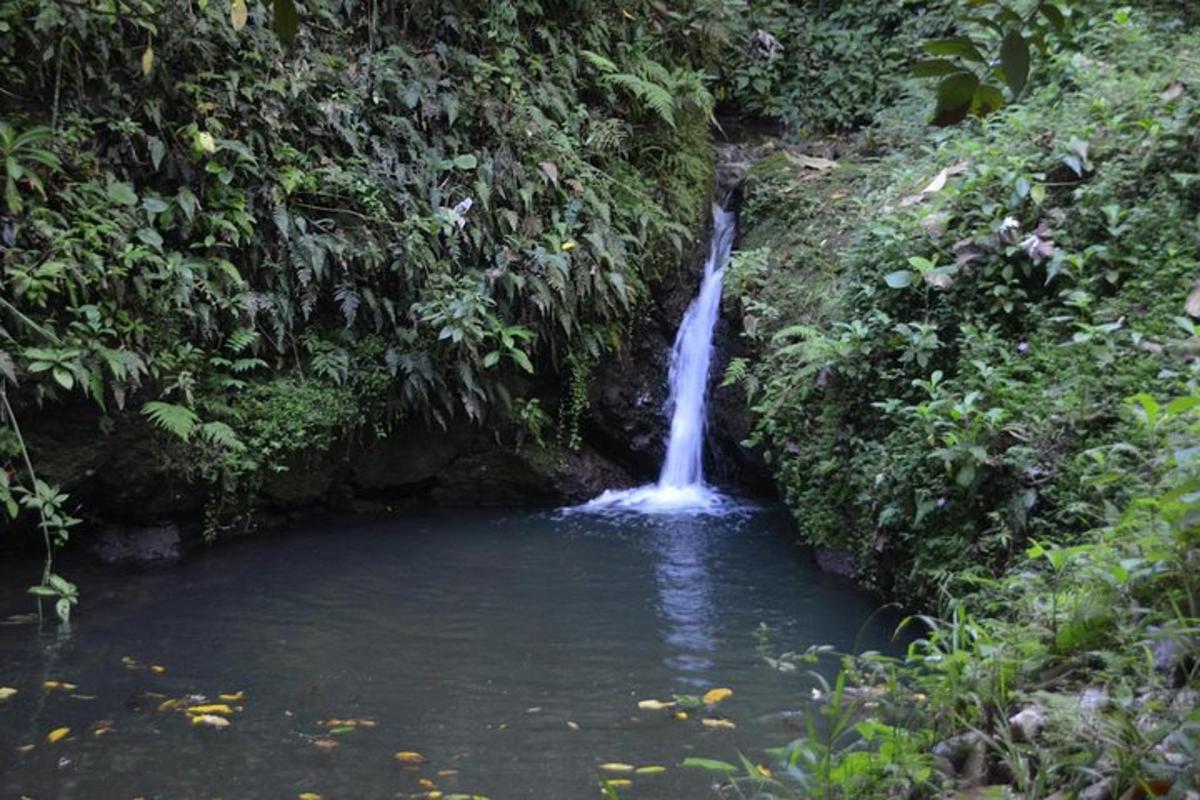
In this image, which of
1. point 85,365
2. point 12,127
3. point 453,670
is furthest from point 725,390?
point 12,127

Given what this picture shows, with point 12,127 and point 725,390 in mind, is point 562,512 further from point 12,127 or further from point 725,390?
point 12,127

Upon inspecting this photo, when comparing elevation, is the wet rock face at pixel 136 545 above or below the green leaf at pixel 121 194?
below

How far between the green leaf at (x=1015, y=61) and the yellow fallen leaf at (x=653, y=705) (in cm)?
400

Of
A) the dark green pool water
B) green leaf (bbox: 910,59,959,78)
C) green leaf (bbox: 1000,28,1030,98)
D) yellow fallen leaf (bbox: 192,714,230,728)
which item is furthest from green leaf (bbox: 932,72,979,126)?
yellow fallen leaf (bbox: 192,714,230,728)

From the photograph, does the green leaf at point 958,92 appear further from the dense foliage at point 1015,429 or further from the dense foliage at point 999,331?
the dense foliage at point 999,331

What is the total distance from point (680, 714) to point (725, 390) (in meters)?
5.05

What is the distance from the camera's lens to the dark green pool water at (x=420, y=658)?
460 centimetres

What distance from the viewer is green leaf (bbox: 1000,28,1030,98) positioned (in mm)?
1833

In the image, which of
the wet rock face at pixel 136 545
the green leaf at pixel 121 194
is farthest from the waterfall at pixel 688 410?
the green leaf at pixel 121 194

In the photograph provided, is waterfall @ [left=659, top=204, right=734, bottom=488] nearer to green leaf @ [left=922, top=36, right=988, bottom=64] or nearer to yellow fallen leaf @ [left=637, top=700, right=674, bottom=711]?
yellow fallen leaf @ [left=637, top=700, right=674, bottom=711]

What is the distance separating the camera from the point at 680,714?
16.9 ft

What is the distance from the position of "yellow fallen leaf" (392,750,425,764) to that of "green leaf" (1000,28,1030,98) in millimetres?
3892

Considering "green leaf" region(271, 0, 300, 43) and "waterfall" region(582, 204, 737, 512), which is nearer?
"green leaf" region(271, 0, 300, 43)

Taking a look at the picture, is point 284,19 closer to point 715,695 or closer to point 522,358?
point 715,695
